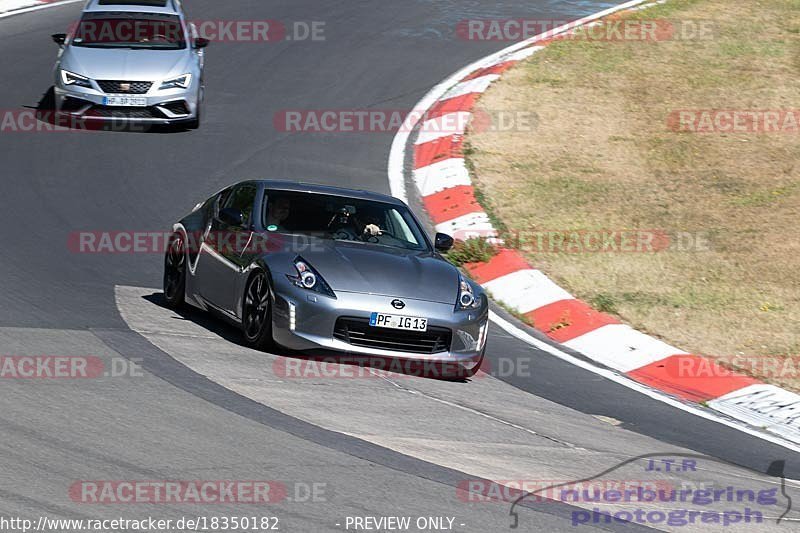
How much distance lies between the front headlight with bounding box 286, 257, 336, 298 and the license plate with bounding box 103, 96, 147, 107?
7685 mm

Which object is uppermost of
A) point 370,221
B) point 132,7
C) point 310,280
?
point 132,7

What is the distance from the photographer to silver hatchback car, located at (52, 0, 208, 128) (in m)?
16.5

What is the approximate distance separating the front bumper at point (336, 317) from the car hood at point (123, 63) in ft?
26.0

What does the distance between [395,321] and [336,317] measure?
42 cm

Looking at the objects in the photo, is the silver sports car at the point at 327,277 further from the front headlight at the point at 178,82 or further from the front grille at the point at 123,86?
the front headlight at the point at 178,82

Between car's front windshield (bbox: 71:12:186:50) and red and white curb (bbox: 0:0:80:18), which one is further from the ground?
red and white curb (bbox: 0:0:80:18)

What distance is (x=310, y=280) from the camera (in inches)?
372

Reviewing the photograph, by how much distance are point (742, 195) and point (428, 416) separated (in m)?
7.71

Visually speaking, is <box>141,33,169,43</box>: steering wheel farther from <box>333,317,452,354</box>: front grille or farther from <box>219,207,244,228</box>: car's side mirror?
<box>333,317,452,354</box>: front grille

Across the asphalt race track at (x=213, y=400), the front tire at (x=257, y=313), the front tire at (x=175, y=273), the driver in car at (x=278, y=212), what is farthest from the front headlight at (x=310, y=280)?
the front tire at (x=175, y=273)

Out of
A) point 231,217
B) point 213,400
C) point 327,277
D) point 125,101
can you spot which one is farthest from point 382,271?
point 125,101

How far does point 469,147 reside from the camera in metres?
16.3

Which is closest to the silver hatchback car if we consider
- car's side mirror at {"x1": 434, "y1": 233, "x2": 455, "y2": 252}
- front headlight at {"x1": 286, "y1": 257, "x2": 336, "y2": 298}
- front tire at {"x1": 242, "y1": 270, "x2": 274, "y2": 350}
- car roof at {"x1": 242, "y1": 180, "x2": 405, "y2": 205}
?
car roof at {"x1": 242, "y1": 180, "x2": 405, "y2": 205}

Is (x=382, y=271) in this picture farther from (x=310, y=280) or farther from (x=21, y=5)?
(x=21, y=5)
